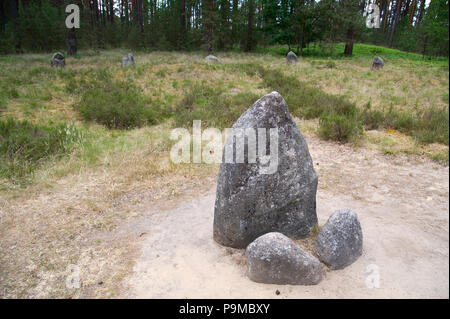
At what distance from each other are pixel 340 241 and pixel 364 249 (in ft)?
1.65

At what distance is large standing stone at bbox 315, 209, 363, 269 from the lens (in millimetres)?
3389

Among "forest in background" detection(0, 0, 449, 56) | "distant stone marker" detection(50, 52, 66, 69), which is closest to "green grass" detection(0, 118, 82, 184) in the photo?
"distant stone marker" detection(50, 52, 66, 69)

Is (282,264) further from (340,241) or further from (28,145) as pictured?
(28,145)

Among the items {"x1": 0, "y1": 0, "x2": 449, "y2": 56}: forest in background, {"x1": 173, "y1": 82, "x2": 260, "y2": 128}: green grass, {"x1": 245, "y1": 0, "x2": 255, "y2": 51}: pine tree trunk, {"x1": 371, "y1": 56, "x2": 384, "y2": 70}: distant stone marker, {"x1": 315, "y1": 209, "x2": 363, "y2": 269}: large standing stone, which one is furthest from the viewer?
{"x1": 245, "y1": 0, "x2": 255, "y2": 51}: pine tree trunk

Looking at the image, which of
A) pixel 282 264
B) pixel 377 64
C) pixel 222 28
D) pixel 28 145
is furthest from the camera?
pixel 222 28

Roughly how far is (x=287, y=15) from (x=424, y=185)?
2287 centimetres

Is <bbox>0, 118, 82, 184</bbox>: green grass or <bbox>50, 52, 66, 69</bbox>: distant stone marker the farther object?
<bbox>50, 52, 66, 69</bbox>: distant stone marker

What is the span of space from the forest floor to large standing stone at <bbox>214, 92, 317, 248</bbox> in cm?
41

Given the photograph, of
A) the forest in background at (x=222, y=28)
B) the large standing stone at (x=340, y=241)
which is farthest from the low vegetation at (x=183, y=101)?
the forest in background at (x=222, y=28)

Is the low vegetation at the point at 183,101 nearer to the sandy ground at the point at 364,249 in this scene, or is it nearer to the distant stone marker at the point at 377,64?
the sandy ground at the point at 364,249

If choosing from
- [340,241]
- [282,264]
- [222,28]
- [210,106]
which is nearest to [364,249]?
[340,241]

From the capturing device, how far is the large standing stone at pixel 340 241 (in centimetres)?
339

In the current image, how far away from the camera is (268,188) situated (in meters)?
3.68

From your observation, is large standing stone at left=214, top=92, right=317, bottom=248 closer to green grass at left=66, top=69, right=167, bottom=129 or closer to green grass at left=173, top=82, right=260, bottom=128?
green grass at left=173, top=82, right=260, bottom=128
